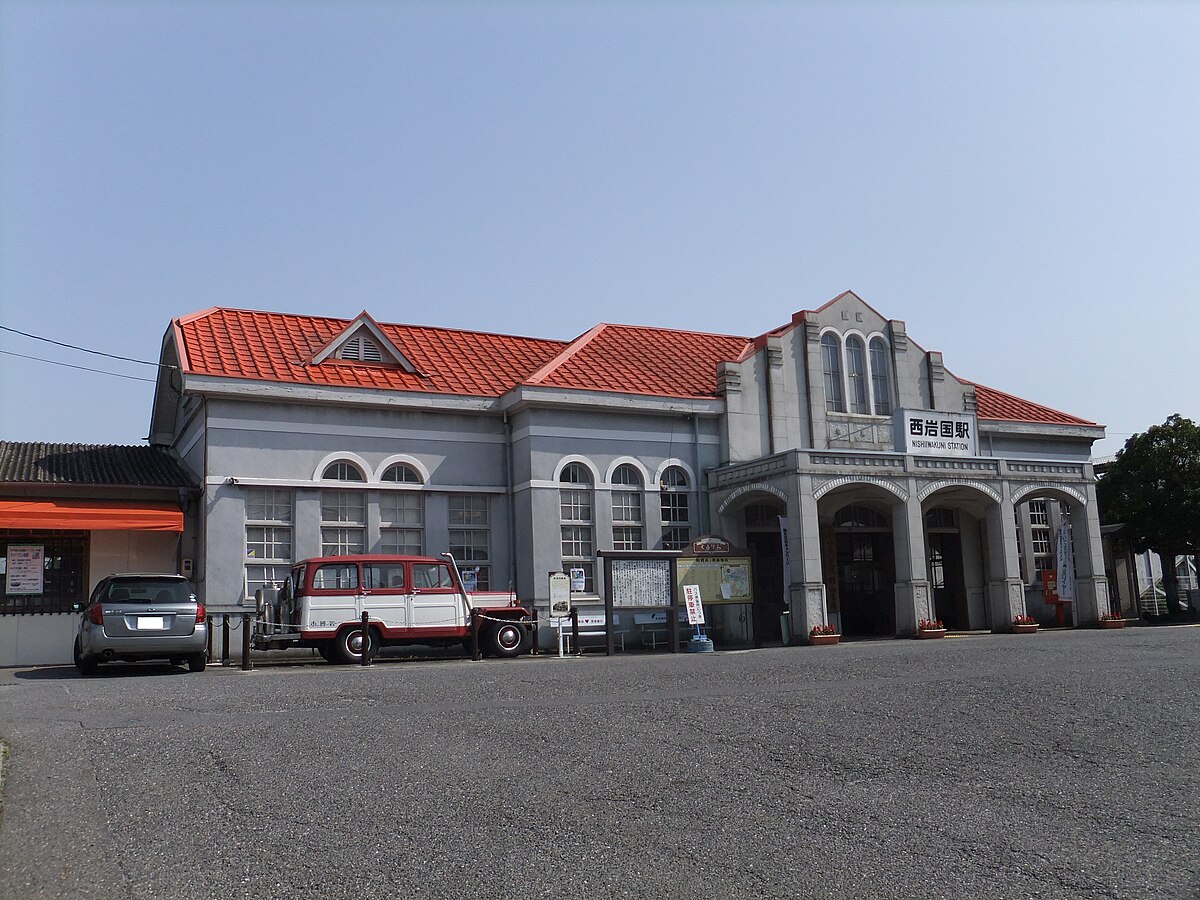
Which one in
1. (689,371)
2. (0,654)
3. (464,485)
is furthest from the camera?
(689,371)

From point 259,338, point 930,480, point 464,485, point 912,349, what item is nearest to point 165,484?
point 259,338

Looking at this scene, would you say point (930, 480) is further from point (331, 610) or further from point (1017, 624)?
point (331, 610)

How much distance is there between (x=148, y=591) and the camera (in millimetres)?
15852

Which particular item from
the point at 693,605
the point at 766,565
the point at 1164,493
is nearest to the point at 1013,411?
the point at 1164,493

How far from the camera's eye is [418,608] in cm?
1916

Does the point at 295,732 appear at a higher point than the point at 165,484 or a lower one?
lower

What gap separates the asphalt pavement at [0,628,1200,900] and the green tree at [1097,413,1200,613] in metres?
21.3

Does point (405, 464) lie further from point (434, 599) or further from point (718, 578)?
point (718, 578)

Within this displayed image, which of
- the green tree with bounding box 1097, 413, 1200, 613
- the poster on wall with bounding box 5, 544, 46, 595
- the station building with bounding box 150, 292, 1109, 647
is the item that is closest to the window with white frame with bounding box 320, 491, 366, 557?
the station building with bounding box 150, 292, 1109, 647

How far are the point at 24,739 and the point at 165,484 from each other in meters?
13.5

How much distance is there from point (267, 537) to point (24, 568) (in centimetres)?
449

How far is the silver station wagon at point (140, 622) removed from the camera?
50.5ft

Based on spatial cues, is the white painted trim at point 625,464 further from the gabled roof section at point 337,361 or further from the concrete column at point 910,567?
the concrete column at point 910,567

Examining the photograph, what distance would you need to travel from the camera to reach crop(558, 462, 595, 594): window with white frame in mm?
23422
